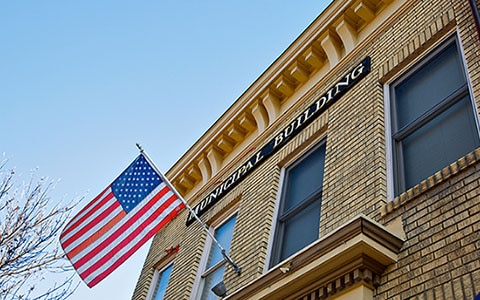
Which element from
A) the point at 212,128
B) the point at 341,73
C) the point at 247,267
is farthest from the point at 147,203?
the point at 341,73

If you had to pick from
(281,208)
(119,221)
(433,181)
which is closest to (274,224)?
(281,208)

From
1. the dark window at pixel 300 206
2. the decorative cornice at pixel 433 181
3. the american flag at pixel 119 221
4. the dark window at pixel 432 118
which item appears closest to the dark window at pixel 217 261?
the american flag at pixel 119 221

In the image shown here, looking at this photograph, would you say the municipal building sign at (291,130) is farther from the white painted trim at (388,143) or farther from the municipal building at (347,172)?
the white painted trim at (388,143)

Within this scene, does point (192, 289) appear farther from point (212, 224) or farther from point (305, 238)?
point (305, 238)

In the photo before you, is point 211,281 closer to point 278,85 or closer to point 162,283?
point 162,283

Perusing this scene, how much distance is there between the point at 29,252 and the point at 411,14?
8.91 metres

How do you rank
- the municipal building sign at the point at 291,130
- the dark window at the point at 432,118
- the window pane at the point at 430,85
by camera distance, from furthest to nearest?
the municipal building sign at the point at 291,130 → the window pane at the point at 430,85 → the dark window at the point at 432,118

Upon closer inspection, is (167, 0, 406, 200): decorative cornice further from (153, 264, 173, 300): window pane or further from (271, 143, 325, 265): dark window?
(153, 264, 173, 300): window pane

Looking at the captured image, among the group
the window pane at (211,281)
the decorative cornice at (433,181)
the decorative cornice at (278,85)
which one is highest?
the decorative cornice at (278,85)

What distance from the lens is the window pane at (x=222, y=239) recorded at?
853 cm

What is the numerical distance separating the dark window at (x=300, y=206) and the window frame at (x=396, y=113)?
1255mm

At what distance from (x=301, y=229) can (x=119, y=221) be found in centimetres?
310

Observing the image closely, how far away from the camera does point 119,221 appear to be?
811 centimetres

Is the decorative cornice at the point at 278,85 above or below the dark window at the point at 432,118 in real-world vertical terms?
above
